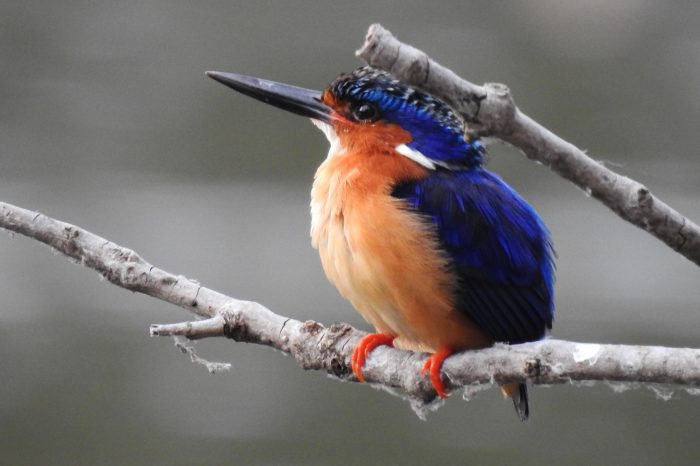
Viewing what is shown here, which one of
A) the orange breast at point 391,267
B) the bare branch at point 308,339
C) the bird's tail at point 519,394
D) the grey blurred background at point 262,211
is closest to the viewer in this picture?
the bare branch at point 308,339

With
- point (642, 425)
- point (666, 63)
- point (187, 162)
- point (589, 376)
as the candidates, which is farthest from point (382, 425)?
point (589, 376)

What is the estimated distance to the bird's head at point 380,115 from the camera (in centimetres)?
308

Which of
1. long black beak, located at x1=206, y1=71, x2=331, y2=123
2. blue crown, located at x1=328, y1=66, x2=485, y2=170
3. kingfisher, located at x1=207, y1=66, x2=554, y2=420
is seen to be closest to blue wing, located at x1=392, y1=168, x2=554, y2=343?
kingfisher, located at x1=207, y1=66, x2=554, y2=420

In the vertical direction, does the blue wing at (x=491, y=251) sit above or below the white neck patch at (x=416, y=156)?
below

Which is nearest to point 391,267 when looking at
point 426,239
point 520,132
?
point 426,239

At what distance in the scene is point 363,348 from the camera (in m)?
2.76

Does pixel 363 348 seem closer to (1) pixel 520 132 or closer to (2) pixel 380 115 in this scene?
(2) pixel 380 115

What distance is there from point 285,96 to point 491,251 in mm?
726

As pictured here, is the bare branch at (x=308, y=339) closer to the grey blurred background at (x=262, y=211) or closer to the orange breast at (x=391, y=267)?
the orange breast at (x=391, y=267)

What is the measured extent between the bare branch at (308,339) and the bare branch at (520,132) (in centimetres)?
24

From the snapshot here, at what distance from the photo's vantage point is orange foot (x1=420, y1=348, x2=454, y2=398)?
104 inches

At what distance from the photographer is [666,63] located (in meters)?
5.04

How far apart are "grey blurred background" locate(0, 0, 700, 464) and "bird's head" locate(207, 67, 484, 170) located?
154 cm

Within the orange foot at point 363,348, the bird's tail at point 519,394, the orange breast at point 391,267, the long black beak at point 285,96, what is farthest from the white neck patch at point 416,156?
the bird's tail at point 519,394
